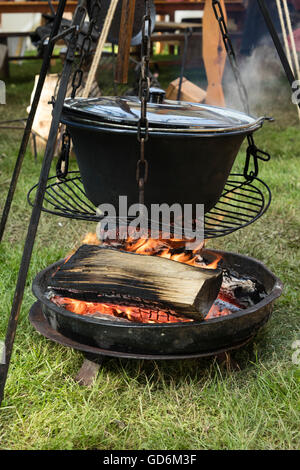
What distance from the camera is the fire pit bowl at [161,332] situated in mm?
1726

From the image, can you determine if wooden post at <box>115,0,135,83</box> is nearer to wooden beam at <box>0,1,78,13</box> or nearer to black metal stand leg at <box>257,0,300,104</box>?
black metal stand leg at <box>257,0,300,104</box>

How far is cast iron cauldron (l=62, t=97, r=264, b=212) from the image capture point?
1542 millimetres

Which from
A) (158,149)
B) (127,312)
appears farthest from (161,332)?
(158,149)

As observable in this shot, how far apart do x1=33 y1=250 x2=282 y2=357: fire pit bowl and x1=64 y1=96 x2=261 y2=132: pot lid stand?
642mm

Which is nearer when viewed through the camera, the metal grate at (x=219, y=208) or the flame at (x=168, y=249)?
the metal grate at (x=219, y=208)

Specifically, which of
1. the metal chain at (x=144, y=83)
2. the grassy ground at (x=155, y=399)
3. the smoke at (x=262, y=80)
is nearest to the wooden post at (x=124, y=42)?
the metal chain at (x=144, y=83)

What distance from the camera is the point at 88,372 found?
1866 millimetres

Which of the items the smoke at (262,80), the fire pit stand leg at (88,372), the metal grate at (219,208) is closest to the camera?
the metal grate at (219,208)

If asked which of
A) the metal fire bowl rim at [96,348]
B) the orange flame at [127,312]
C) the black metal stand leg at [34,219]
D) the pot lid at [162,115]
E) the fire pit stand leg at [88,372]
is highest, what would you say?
the pot lid at [162,115]

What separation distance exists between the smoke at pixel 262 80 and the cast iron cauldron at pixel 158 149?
5.05 meters

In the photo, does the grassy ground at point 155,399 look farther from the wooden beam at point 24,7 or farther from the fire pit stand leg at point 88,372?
the wooden beam at point 24,7

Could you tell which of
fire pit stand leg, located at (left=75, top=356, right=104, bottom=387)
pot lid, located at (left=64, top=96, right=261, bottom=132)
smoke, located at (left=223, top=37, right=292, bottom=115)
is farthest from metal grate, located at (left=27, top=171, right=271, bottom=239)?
smoke, located at (left=223, top=37, right=292, bottom=115)

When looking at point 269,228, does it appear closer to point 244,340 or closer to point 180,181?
point 244,340
